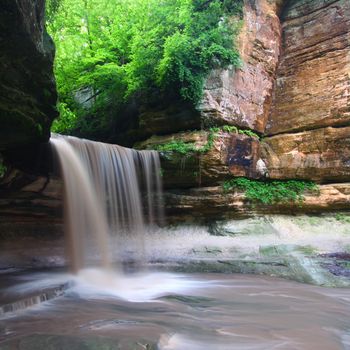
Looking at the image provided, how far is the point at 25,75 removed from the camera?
5375mm

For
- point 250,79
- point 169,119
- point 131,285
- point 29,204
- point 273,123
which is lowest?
point 131,285

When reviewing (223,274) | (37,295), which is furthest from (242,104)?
(37,295)

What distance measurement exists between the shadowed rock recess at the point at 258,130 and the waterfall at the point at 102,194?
64cm

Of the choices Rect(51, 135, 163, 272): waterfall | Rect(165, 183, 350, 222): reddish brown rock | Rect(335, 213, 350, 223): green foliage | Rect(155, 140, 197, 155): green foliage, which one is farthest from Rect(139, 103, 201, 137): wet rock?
Rect(335, 213, 350, 223): green foliage

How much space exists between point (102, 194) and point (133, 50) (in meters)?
5.67

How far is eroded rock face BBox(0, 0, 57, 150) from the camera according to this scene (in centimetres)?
447

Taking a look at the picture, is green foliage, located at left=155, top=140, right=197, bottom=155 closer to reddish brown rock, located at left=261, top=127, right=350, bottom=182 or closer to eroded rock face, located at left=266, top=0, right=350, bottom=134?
reddish brown rock, located at left=261, top=127, right=350, bottom=182

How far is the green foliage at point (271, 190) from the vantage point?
10000 mm

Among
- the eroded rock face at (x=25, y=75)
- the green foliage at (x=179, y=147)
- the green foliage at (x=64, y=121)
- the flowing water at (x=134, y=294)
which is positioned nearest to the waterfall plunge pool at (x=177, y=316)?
the flowing water at (x=134, y=294)

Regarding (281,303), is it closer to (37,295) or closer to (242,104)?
(37,295)

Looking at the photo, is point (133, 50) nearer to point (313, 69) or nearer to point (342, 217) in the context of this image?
point (313, 69)

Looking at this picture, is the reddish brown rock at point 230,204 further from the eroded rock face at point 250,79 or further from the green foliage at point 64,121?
the green foliage at point 64,121

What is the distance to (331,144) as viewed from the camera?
9.86m

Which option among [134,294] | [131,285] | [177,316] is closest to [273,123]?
[131,285]
